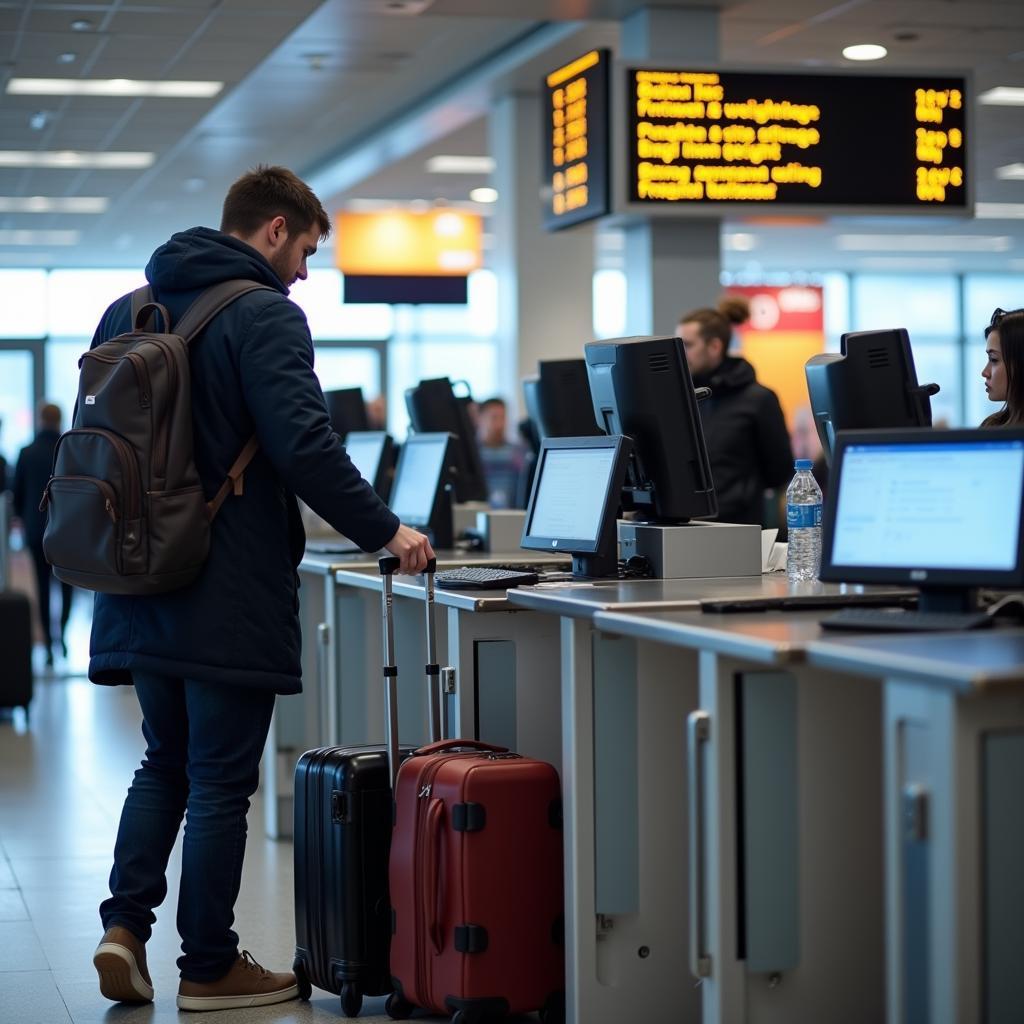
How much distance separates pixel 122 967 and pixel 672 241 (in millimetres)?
4374

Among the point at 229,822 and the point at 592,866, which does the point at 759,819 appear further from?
the point at 229,822

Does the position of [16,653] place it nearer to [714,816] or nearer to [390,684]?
[390,684]

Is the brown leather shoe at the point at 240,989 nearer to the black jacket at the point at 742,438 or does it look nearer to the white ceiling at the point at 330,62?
the black jacket at the point at 742,438

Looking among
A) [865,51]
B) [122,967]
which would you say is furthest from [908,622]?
[865,51]

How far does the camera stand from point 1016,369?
10.5 feet

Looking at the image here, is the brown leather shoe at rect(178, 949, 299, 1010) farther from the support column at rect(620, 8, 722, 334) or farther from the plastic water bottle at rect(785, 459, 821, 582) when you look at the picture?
the support column at rect(620, 8, 722, 334)

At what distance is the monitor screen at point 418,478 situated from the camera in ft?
16.1

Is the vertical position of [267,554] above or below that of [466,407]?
below

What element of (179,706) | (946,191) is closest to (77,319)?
(946,191)

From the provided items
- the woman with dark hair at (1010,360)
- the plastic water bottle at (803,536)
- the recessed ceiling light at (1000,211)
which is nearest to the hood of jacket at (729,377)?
the plastic water bottle at (803,536)

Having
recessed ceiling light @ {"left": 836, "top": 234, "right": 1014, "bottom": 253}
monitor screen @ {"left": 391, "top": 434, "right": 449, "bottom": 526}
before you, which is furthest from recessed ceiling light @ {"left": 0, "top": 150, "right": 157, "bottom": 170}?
recessed ceiling light @ {"left": 836, "top": 234, "right": 1014, "bottom": 253}

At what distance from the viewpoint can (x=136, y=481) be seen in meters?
3.03

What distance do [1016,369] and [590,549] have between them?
886mm

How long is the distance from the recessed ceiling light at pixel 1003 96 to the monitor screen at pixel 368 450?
5156 mm
